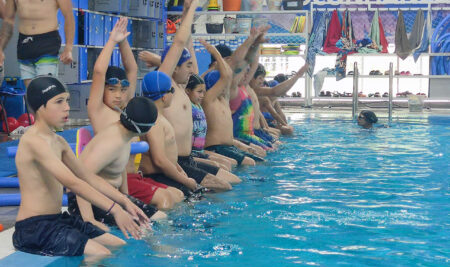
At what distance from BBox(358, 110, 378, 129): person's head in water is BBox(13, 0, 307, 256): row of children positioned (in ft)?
10.9

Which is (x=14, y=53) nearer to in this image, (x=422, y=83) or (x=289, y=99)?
(x=289, y=99)

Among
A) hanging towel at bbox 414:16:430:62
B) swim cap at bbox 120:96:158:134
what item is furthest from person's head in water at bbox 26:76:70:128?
hanging towel at bbox 414:16:430:62

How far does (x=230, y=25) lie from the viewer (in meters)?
16.6

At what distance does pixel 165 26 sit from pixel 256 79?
5.61 metres

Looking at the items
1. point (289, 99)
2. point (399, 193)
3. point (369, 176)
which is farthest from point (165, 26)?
point (399, 193)

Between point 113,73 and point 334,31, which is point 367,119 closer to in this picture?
point 334,31

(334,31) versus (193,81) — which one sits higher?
(334,31)

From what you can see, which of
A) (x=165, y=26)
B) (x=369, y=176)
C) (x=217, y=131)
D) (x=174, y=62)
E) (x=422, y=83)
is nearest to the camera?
(x=174, y=62)

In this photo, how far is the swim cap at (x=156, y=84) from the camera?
18.8 feet

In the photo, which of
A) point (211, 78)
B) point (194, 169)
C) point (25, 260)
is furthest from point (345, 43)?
point (25, 260)

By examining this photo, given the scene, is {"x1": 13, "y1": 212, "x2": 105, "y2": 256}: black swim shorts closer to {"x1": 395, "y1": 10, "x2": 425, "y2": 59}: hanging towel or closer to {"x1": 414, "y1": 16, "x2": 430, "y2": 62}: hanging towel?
{"x1": 395, "y1": 10, "x2": 425, "y2": 59}: hanging towel

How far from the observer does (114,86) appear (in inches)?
201

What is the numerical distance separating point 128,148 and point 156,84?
116cm

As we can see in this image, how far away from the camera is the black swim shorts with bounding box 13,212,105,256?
3.82 meters
